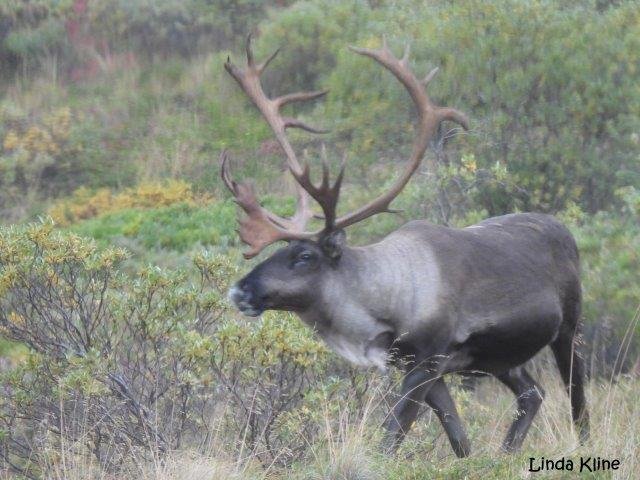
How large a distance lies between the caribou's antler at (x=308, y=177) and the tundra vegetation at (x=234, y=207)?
58 cm

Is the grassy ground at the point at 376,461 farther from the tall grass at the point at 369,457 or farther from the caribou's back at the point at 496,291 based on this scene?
the caribou's back at the point at 496,291

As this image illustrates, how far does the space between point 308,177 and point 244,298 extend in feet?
2.39

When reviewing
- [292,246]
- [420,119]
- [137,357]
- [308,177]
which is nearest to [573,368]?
[420,119]

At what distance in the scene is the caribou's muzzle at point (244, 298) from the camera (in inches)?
262

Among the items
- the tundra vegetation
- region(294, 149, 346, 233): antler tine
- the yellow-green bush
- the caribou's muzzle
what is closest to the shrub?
the tundra vegetation

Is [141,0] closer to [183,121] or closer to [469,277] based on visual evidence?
[183,121]

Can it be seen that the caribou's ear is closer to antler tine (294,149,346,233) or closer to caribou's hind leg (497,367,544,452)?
antler tine (294,149,346,233)

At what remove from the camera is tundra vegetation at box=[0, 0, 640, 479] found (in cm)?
708

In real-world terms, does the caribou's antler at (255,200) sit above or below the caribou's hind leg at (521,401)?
above

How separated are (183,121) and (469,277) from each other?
1467 cm

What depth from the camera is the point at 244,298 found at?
21.8 feet

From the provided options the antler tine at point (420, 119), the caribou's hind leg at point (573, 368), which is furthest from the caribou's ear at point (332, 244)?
the caribou's hind leg at point (573, 368)

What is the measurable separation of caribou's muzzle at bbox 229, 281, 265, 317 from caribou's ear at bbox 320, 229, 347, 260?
0.52 meters

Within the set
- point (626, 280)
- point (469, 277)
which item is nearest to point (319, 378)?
point (469, 277)
